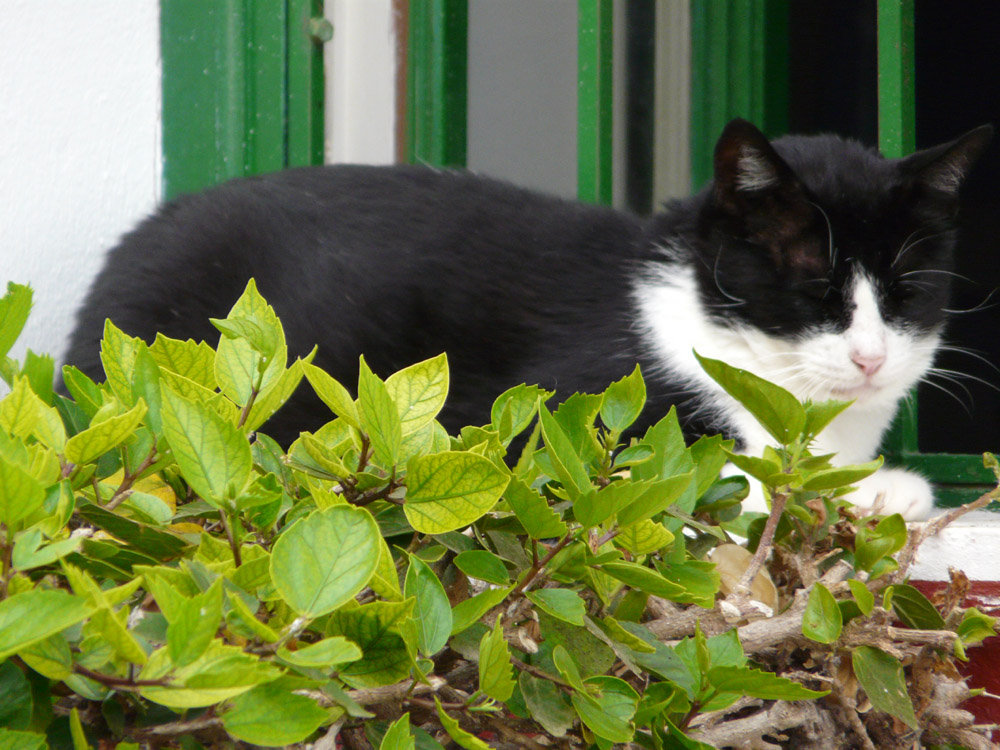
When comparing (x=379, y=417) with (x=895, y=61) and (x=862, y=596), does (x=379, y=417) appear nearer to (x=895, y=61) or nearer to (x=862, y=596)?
(x=862, y=596)

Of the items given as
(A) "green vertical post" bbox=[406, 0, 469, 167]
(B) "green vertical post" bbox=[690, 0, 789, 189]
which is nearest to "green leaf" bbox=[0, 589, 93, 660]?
(A) "green vertical post" bbox=[406, 0, 469, 167]

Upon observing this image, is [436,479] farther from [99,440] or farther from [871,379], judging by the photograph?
[871,379]

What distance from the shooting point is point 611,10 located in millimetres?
1498

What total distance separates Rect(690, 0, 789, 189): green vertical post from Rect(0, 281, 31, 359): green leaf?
71.7 inches

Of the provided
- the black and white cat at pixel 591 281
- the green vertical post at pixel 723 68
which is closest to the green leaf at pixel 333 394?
the black and white cat at pixel 591 281

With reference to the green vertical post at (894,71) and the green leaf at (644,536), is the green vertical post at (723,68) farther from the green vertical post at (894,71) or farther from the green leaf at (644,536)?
the green leaf at (644,536)

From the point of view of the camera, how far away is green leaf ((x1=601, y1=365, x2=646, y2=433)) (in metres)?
0.56

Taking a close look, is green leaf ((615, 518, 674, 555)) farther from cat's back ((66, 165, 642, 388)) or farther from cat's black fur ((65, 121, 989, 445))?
cat's back ((66, 165, 642, 388))

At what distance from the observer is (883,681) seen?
61cm

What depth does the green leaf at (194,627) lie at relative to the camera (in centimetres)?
33

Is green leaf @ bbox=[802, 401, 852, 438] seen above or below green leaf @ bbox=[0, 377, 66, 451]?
below

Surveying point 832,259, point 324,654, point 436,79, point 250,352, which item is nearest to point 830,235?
point 832,259

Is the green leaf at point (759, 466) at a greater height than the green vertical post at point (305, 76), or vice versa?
the green vertical post at point (305, 76)

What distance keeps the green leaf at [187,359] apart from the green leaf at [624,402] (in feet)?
0.73
